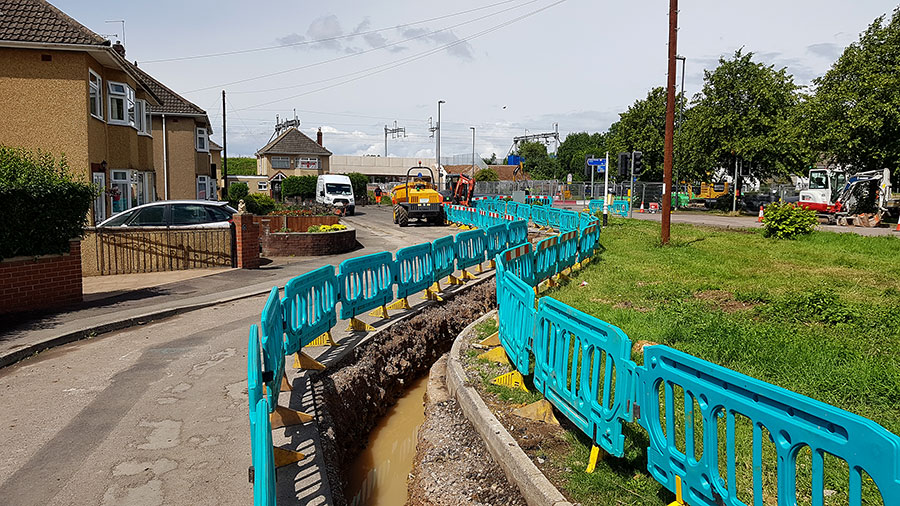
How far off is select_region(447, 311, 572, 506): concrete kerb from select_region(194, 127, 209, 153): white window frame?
1246 inches

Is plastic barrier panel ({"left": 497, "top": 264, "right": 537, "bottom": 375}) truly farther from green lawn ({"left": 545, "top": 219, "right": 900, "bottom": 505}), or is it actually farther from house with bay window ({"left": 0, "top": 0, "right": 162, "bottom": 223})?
house with bay window ({"left": 0, "top": 0, "right": 162, "bottom": 223})

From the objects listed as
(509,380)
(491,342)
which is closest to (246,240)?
(491,342)

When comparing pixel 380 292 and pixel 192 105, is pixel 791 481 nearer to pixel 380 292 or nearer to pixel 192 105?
pixel 380 292

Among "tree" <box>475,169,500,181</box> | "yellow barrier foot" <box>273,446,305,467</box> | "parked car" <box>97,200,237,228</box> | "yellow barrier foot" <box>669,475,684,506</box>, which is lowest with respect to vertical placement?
"yellow barrier foot" <box>273,446,305,467</box>

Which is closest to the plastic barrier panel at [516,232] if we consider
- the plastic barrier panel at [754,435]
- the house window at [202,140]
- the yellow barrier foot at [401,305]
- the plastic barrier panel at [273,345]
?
the yellow barrier foot at [401,305]

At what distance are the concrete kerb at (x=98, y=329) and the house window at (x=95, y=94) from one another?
906 cm

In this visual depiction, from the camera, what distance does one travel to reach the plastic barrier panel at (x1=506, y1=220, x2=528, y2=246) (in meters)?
16.8

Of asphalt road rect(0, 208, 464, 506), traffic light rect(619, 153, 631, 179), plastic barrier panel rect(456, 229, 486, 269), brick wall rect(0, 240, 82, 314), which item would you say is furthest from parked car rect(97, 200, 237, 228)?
traffic light rect(619, 153, 631, 179)

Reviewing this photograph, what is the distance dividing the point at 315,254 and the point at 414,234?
7942 millimetres

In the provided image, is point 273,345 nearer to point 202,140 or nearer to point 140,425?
point 140,425

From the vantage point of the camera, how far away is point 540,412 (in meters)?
5.79

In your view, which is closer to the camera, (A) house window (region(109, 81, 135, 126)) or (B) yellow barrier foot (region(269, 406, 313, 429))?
(B) yellow barrier foot (region(269, 406, 313, 429))

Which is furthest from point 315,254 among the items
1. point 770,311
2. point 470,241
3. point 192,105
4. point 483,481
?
point 192,105

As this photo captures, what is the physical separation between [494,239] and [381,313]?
5.84 meters
